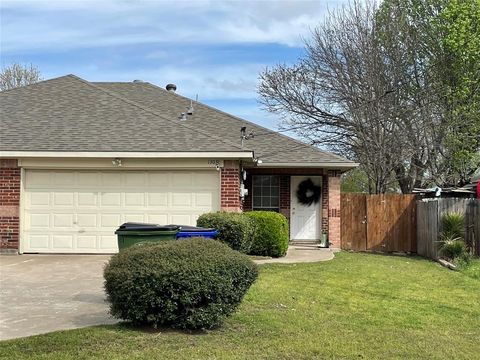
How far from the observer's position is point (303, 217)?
18.5 metres

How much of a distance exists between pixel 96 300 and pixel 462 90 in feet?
65.8

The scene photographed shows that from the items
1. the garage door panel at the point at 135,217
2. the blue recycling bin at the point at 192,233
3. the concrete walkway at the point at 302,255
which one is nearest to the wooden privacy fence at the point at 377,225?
the concrete walkway at the point at 302,255

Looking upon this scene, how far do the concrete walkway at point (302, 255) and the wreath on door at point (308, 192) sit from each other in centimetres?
144

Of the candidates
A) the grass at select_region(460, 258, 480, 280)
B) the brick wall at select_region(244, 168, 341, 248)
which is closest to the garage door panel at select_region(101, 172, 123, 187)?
the brick wall at select_region(244, 168, 341, 248)

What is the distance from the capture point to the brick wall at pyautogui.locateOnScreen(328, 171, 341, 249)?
18.0m

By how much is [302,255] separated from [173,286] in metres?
9.20

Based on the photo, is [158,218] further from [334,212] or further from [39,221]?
[334,212]

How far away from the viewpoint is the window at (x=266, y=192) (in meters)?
18.6

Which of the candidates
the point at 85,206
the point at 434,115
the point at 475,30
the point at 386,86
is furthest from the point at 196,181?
the point at 475,30

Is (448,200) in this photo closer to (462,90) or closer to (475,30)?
(462,90)

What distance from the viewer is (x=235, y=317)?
724cm

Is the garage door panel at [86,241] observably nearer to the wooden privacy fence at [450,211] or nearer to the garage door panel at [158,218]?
the garage door panel at [158,218]

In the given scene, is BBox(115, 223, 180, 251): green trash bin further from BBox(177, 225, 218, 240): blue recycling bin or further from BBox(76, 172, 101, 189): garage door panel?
BBox(76, 172, 101, 189): garage door panel

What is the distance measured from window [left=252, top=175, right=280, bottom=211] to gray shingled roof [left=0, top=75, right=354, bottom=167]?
3.53 feet
